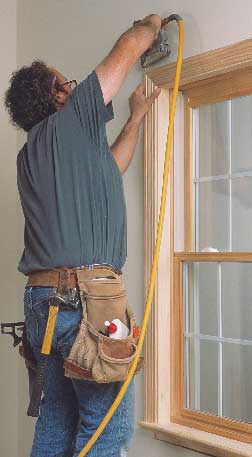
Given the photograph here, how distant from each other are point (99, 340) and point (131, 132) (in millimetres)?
977

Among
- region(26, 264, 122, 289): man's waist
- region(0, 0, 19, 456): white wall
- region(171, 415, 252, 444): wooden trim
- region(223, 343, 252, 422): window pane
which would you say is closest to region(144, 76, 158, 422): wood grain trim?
region(171, 415, 252, 444): wooden trim

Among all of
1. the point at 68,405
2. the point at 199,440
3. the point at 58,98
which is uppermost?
→ the point at 58,98

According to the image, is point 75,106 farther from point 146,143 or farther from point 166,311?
point 166,311


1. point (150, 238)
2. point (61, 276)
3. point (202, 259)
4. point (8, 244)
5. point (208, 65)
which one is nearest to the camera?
point (61, 276)

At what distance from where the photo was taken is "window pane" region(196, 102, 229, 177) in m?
2.53

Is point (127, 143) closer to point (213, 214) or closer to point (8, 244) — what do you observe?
point (213, 214)

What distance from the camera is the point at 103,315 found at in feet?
6.65

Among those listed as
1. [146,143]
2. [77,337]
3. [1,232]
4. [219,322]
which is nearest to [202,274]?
[219,322]

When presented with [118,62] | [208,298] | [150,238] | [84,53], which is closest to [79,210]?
[118,62]

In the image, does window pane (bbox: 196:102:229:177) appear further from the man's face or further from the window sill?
the window sill

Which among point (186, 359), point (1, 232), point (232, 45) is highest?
point (232, 45)

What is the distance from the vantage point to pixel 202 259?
252 cm

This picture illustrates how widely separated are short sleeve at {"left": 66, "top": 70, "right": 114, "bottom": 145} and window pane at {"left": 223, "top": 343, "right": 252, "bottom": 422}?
94 centimetres

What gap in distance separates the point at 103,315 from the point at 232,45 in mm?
1022
